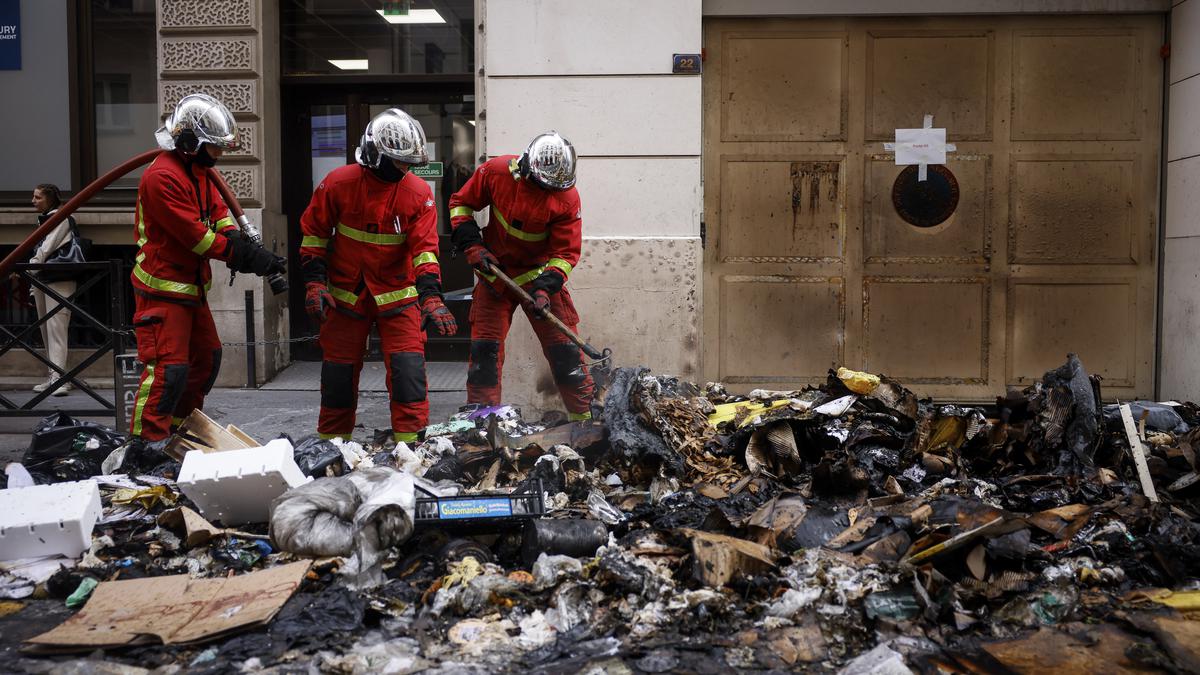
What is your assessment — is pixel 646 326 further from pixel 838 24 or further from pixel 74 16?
pixel 74 16

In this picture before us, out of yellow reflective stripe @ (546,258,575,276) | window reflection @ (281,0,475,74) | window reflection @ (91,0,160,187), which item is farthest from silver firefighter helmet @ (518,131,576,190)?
window reflection @ (91,0,160,187)

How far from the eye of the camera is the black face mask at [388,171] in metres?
5.50

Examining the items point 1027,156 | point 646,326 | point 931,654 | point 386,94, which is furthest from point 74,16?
point 931,654

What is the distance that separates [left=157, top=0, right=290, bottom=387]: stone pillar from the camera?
314 inches

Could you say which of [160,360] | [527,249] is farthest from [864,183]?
[160,360]

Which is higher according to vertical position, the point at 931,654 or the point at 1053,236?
the point at 1053,236

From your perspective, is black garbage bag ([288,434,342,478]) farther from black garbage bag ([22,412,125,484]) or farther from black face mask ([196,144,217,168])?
black face mask ([196,144,217,168])

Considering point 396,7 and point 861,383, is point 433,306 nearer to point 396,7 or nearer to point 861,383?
point 861,383

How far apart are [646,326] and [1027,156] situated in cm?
309

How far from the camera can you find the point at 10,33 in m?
8.57

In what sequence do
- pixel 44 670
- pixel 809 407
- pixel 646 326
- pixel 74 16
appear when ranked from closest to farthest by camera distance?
1. pixel 44 670
2. pixel 809 407
3. pixel 646 326
4. pixel 74 16

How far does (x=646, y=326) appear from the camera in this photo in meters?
7.01

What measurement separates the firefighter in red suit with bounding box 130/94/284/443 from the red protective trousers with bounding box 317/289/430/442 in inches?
20.4

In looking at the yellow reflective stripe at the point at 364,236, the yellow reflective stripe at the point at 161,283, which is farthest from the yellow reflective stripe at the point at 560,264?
the yellow reflective stripe at the point at 161,283
